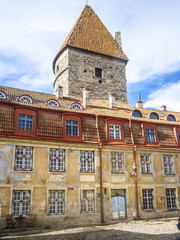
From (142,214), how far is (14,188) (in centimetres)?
1016

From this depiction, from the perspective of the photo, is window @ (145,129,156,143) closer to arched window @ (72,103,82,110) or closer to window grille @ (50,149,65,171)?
arched window @ (72,103,82,110)

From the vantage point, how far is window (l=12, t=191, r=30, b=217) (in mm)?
15391

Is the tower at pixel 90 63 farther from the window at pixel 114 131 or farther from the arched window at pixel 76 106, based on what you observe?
the window at pixel 114 131

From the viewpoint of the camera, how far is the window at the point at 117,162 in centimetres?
1919

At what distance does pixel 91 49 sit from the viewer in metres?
34.7

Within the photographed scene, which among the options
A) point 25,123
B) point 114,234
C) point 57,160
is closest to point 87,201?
point 57,160

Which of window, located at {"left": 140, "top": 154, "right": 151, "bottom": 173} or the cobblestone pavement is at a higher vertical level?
window, located at {"left": 140, "top": 154, "right": 151, "bottom": 173}

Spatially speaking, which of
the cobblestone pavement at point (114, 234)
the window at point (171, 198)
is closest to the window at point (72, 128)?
the cobblestone pavement at point (114, 234)

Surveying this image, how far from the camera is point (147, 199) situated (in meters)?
19.4

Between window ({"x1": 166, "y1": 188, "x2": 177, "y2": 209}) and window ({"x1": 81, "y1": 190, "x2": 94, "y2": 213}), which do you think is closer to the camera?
window ({"x1": 81, "y1": 190, "x2": 94, "y2": 213})

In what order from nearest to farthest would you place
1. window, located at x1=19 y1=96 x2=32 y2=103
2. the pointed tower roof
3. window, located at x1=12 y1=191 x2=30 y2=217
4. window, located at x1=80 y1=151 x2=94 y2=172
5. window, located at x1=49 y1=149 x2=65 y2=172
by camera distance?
window, located at x1=12 y1=191 x2=30 y2=217
window, located at x1=49 y1=149 x2=65 y2=172
window, located at x1=80 y1=151 x2=94 y2=172
window, located at x1=19 y1=96 x2=32 y2=103
the pointed tower roof

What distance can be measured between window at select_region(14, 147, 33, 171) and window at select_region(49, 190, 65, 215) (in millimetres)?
2498

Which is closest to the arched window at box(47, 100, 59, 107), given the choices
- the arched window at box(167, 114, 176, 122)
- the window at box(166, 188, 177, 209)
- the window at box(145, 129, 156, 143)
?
the window at box(145, 129, 156, 143)

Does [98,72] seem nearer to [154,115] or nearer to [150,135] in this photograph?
[154,115]
